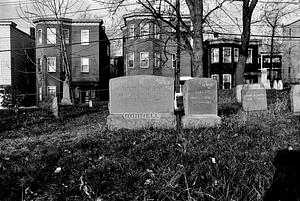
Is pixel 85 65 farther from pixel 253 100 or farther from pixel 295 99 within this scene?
pixel 295 99

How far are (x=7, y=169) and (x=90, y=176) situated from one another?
4.97 feet

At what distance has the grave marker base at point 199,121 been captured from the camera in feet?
27.8

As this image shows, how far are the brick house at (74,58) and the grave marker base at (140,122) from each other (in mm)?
24103

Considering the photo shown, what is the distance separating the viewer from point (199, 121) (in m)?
8.53

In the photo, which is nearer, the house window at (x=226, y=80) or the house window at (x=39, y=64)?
the house window at (x=39, y=64)

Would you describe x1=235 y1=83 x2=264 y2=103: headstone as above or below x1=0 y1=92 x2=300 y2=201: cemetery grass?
above

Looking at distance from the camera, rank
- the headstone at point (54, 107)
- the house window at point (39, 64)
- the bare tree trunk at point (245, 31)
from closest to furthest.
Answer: the headstone at point (54, 107), the bare tree trunk at point (245, 31), the house window at point (39, 64)

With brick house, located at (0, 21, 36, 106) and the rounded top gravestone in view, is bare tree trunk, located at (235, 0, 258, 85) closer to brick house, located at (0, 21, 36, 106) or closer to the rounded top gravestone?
the rounded top gravestone

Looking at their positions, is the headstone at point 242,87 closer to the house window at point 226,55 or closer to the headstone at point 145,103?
the headstone at point 145,103

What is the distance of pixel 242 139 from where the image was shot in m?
6.72

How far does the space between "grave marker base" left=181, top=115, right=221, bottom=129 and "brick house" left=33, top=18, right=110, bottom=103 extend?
971 inches

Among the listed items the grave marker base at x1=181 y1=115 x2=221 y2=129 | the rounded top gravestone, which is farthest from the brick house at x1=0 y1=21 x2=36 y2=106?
the grave marker base at x1=181 y1=115 x2=221 y2=129

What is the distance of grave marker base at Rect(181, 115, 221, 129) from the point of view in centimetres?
848

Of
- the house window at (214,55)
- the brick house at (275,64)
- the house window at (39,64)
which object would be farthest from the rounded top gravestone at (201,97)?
the brick house at (275,64)
